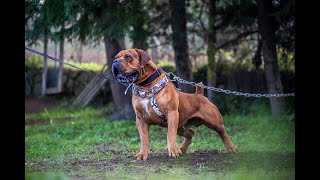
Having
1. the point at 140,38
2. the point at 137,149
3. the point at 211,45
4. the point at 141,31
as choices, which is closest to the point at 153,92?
the point at 137,149

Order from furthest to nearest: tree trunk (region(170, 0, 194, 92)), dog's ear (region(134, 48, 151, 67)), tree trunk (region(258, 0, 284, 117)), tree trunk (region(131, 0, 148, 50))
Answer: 1. tree trunk (region(170, 0, 194, 92))
2. tree trunk (region(131, 0, 148, 50))
3. tree trunk (region(258, 0, 284, 117))
4. dog's ear (region(134, 48, 151, 67))

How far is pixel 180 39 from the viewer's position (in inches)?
568

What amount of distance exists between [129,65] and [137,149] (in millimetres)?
3236

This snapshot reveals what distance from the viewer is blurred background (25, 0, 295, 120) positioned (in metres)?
11.0

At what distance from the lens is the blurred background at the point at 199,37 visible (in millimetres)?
10992

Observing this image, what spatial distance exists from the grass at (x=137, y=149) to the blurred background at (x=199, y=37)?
1019 mm

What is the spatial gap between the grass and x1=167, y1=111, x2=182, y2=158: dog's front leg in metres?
0.11

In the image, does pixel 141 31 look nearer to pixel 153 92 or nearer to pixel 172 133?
pixel 153 92

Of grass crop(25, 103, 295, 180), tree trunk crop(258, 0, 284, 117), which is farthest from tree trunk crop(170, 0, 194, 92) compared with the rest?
tree trunk crop(258, 0, 284, 117)

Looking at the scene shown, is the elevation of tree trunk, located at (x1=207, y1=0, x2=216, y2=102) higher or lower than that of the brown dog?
higher

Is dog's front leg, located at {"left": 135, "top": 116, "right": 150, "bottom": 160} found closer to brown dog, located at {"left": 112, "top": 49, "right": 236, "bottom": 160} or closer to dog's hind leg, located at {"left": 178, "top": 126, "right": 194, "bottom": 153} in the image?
brown dog, located at {"left": 112, "top": 49, "right": 236, "bottom": 160}

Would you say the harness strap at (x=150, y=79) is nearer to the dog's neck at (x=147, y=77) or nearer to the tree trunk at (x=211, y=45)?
the dog's neck at (x=147, y=77)

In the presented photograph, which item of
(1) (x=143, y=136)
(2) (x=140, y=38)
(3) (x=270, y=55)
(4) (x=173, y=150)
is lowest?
(4) (x=173, y=150)
